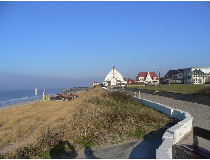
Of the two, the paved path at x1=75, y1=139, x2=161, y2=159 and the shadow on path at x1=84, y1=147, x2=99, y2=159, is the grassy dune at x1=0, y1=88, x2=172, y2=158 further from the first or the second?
the paved path at x1=75, y1=139, x2=161, y2=159

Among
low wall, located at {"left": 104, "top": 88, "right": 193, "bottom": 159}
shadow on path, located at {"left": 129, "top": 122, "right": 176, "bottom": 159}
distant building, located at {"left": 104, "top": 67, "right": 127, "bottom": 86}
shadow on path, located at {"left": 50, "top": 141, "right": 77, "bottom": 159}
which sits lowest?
shadow on path, located at {"left": 50, "top": 141, "right": 77, "bottom": 159}

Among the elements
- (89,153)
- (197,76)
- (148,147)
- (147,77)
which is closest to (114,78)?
(147,77)

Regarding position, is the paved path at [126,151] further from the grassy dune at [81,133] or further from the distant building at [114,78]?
the distant building at [114,78]

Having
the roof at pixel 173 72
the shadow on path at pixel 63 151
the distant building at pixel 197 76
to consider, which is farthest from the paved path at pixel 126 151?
the roof at pixel 173 72

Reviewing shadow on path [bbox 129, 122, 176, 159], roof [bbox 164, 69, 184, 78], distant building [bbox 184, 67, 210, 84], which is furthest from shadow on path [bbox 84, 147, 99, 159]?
roof [bbox 164, 69, 184, 78]

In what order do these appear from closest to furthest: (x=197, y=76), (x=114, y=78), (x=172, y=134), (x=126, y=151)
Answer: (x=172, y=134), (x=126, y=151), (x=197, y=76), (x=114, y=78)

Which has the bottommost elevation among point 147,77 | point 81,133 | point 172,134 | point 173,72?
point 81,133

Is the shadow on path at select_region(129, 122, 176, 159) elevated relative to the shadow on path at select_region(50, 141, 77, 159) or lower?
elevated

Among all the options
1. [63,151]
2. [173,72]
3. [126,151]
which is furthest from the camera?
[173,72]

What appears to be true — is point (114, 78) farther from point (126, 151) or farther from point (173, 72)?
point (126, 151)

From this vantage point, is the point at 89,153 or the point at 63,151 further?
the point at 63,151

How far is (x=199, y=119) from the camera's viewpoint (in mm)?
16172

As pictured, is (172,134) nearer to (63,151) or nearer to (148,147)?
(148,147)

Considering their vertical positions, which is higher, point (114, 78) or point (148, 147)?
point (114, 78)
